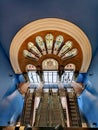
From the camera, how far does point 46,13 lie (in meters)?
3.80

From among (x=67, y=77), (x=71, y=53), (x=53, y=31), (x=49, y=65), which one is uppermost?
(x=53, y=31)

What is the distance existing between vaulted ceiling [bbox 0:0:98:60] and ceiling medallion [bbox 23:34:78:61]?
24.3 inches

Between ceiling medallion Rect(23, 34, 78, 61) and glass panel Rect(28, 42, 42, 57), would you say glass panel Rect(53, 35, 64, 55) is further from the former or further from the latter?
glass panel Rect(28, 42, 42, 57)

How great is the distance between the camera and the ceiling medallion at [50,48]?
175 inches

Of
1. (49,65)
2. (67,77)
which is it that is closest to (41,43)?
(49,65)

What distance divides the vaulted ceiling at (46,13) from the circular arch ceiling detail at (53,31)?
4.8 inches

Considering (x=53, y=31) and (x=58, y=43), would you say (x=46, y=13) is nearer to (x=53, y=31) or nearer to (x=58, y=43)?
(x=53, y=31)

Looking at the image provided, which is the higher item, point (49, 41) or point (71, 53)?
point (49, 41)

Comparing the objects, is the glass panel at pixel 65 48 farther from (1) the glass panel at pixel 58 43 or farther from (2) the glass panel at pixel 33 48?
(2) the glass panel at pixel 33 48

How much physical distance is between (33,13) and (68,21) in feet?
2.75

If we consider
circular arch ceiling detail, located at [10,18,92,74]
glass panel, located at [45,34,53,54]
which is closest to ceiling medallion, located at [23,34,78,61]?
glass panel, located at [45,34,53,54]

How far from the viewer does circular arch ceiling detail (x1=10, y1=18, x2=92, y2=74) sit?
13.3ft

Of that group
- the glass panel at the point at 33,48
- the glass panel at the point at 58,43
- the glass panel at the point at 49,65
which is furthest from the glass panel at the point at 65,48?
the glass panel at the point at 33,48

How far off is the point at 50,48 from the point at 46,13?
1.05 m
